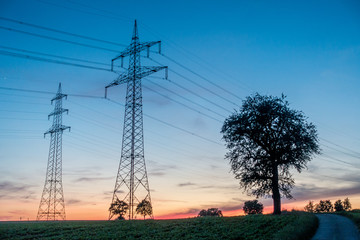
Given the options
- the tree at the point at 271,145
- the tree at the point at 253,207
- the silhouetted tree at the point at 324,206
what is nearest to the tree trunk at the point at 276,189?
the tree at the point at 271,145

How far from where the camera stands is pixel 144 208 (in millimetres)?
47500

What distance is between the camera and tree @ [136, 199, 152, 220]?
148 feet

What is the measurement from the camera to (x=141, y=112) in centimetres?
4847

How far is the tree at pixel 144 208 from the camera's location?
45.1m

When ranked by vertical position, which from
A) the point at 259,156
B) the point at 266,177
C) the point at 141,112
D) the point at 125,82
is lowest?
Result: the point at 266,177

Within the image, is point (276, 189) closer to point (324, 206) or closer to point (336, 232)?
point (336, 232)

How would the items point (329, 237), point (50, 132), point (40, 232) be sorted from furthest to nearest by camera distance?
point (50, 132)
point (40, 232)
point (329, 237)

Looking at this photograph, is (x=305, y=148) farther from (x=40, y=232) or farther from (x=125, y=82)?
(x=40, y=232)

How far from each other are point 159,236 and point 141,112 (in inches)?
896

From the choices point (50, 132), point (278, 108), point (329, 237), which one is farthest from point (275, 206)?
point (50, 132)

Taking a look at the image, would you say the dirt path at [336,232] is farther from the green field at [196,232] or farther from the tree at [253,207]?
the tree at [253,207]

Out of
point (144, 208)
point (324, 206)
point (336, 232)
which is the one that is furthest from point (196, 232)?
point (324, 206)

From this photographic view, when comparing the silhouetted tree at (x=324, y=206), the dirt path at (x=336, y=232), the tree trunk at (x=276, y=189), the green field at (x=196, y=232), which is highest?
the tree trunk at (x=276, y=189)

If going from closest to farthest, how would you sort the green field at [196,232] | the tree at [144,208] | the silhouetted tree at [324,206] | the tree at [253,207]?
the green field at [196,232] → the tree at [144,208] → the tree at [253,207] → the silhouetted tree at [324,206]
